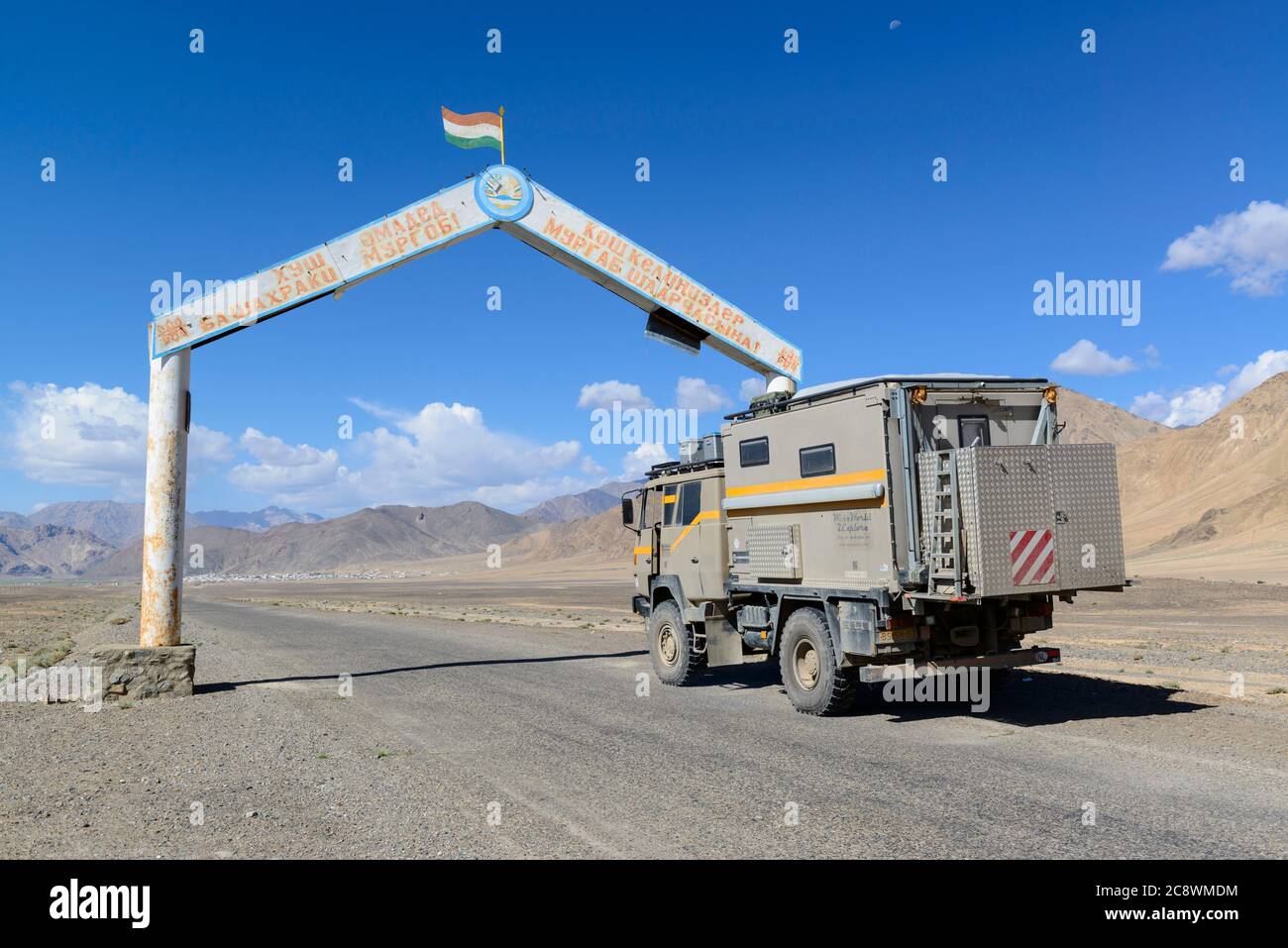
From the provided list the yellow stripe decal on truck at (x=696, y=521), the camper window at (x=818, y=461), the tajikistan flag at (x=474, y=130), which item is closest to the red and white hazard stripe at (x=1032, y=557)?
the camper window at (x=818, y=461)

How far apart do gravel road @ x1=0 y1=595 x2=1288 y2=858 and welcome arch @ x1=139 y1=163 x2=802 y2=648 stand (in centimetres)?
288

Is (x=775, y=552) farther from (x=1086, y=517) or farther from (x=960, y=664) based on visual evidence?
(x=1086, y=517)

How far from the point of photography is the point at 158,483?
1456 cm

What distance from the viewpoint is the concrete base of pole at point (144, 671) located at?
1388 cm

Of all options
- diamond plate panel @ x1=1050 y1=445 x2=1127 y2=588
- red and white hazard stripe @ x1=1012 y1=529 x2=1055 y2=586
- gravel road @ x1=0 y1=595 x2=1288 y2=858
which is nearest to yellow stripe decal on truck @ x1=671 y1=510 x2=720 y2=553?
gravel road @ x1=0 y1=595 x2=1288 y2=858

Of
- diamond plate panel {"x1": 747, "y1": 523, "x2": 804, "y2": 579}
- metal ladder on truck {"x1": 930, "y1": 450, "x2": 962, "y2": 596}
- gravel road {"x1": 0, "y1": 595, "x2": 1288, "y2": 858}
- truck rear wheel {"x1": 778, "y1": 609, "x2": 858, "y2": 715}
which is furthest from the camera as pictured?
diamond plate panel {"x1": 747, "y1": 523, "x2": 804, "y2": 579}

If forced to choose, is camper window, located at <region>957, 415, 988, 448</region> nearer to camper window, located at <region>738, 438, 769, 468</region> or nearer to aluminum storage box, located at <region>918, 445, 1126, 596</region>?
aluminum storage box, located at <region>918, 445, 1126, 596</region>

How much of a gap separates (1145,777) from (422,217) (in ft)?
45.2

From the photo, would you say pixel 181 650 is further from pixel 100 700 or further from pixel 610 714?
pixel 610 714

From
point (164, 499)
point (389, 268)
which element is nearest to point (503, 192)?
point (389, 268)

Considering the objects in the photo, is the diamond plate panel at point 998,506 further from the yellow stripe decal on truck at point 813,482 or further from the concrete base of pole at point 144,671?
the concrete base of pole at point 144,671

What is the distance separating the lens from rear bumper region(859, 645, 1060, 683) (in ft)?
35.6

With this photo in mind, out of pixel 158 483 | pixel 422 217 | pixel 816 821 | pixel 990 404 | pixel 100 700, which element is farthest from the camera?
pixel 422 217
